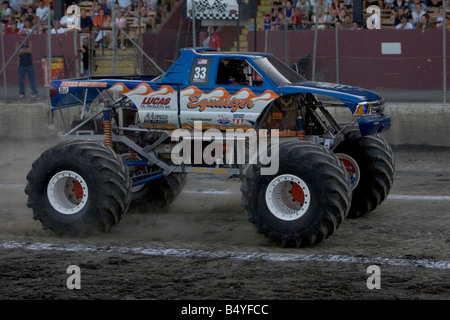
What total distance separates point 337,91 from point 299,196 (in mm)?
1452

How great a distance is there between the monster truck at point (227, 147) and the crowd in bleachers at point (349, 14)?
10108 mm

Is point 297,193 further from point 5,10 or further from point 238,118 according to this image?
point 5,10

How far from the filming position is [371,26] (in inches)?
772

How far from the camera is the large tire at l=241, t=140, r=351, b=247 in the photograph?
25.5ft

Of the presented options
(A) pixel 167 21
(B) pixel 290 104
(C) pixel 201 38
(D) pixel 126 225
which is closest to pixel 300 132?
(B) pixel 290 104

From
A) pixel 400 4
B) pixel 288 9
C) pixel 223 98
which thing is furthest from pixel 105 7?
pixel 223 98

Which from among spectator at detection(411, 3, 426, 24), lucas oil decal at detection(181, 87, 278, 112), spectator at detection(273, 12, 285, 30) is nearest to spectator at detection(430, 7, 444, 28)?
spectator at detection(411, 3, 426, 24)

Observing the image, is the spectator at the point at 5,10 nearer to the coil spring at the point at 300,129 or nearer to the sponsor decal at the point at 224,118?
the sponsor decal at the point at 224,118

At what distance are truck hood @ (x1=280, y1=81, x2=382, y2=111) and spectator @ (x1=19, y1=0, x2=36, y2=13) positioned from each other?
17857 millimetres

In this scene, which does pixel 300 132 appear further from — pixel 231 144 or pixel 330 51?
pixel 330 51

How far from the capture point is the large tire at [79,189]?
8.42 m

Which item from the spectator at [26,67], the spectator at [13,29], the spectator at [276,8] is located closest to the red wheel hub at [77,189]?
the spectator at [26,67]
